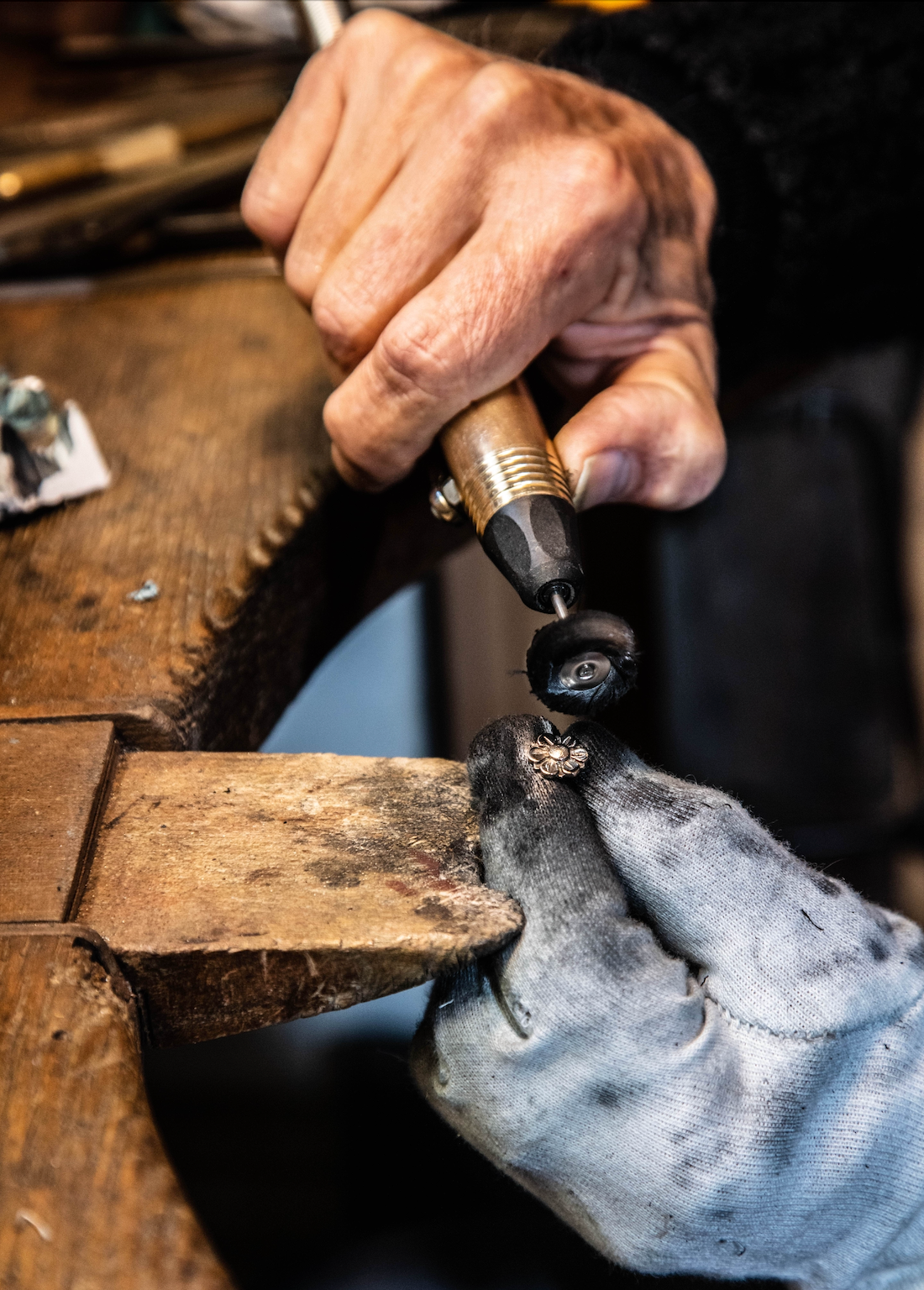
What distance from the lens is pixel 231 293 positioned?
1145mm

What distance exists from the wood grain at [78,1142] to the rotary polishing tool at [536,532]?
29 centimetres

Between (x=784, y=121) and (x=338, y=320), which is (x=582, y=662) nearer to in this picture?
(x=338, y=320)

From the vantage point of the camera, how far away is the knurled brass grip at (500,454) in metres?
0.63

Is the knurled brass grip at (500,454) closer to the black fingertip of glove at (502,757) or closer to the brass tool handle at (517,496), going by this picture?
the brass tool handle at (517,496)

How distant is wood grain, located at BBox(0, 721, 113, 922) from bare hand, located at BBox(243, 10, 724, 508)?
0.32 metres

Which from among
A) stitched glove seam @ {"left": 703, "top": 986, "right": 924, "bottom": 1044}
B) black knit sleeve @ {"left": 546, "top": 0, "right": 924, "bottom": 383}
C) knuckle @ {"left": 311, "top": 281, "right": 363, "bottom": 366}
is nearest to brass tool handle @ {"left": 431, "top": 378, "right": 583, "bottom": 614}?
knuckle @ {"left": 311, "top": 281, "right": 363, "bottom": 366}

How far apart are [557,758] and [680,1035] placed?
0.56 feet

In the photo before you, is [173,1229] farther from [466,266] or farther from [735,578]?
[735,578]

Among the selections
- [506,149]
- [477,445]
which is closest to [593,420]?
[477,445]

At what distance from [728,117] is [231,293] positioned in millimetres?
594

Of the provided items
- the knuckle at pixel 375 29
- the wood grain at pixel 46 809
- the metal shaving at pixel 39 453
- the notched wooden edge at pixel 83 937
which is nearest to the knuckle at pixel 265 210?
the knuckle at pixel 375 29

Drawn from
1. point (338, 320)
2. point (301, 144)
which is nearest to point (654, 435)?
point (338, 320)

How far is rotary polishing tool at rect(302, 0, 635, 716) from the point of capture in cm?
52

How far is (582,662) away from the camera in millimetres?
537
